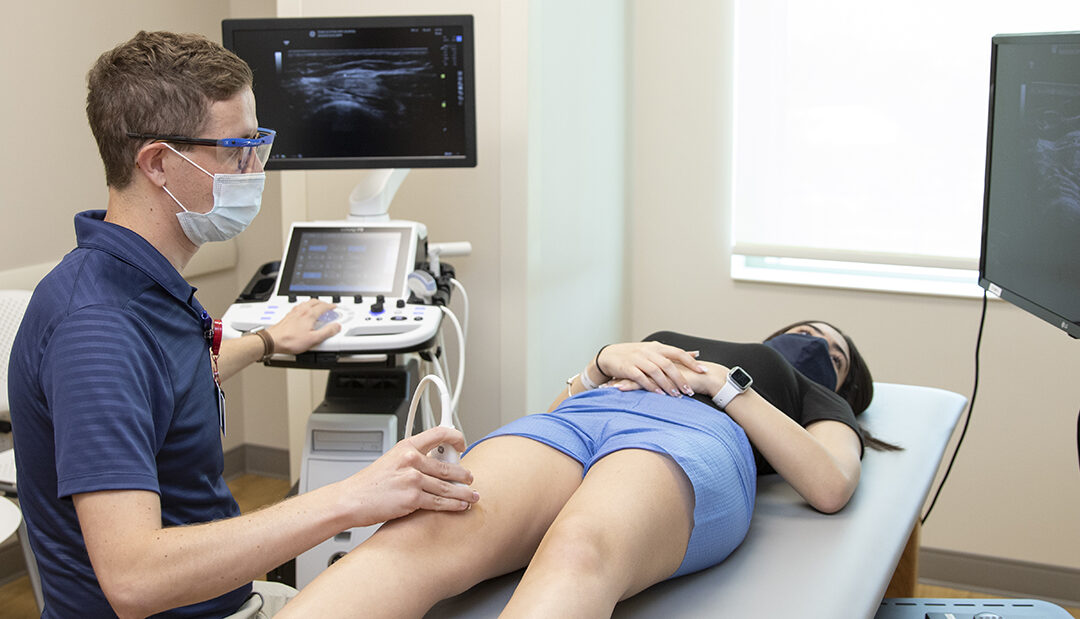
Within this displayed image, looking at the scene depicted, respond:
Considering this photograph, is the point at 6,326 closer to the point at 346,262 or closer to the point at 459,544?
the point at 346,262

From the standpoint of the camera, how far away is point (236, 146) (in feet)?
4.20

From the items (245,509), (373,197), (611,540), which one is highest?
(373,197)

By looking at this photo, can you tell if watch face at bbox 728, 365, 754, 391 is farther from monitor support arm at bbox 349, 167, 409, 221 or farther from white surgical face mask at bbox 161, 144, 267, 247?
monitor support arm at bbox 349, 167, 409, 221

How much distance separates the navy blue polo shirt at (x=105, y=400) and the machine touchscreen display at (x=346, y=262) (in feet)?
2.70

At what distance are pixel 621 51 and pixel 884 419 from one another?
5.22 ft

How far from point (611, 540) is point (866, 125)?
2019 mm

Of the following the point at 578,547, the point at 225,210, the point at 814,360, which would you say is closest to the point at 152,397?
the point at 225,210

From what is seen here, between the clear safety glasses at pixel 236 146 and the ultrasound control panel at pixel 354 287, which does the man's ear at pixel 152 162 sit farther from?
the ultrasound control panel at pixel 354 287

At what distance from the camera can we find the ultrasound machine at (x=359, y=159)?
82.3 inches

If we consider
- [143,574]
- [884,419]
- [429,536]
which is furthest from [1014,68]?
[143,574]

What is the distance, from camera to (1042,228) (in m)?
1.59

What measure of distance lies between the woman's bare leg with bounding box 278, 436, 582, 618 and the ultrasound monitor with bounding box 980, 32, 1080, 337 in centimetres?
81

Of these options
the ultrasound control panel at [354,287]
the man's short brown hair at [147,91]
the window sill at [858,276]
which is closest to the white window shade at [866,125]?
the window sill at [858,276]

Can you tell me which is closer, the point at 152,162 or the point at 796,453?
the point at 152,162
